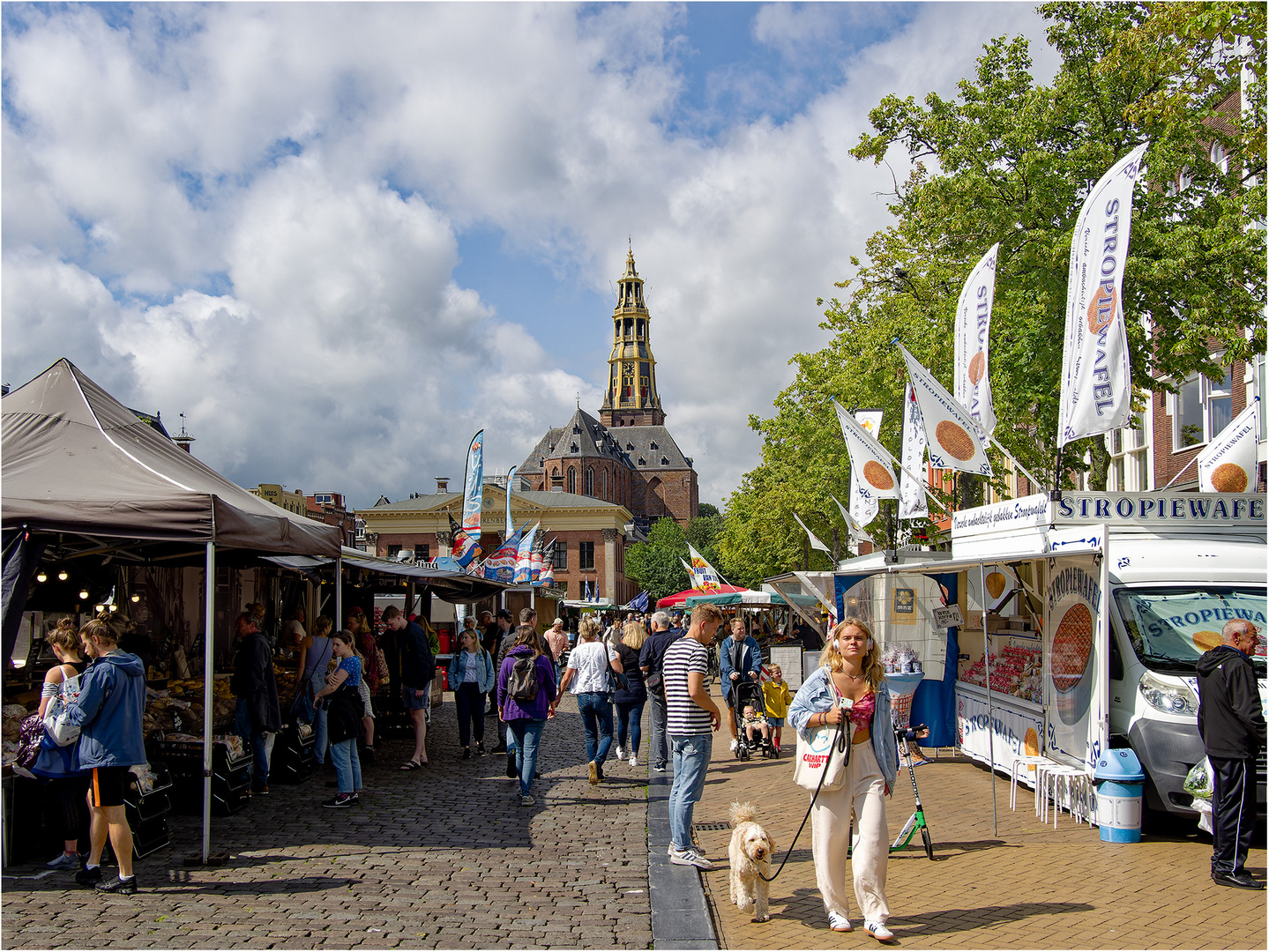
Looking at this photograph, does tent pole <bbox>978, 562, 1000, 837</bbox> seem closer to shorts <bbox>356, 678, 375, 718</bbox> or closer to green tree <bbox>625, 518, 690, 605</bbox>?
shorts <bbox>356, 678, 375, 718</bbox>

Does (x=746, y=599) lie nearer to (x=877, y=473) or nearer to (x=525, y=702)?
(x=877, y=473)

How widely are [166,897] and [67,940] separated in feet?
2.92

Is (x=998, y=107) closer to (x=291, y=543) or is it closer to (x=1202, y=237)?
(x=1202, y=237)

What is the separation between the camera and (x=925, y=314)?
21.2 m

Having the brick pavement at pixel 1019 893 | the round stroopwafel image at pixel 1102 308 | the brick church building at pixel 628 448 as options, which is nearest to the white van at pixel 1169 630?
the brick pavement at pixel 1019 893

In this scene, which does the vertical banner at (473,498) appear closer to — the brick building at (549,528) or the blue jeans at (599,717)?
the blue jeans at (599,717)

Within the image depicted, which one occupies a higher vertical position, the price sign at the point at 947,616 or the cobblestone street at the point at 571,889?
the price sign at the point at 947,616

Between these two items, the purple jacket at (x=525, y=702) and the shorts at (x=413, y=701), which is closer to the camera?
the purple jacket at (x=525, y=702)

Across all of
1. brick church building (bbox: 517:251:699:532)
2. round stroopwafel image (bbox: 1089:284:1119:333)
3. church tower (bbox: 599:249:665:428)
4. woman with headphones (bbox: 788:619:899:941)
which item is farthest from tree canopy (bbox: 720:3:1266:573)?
church tower (bbox: 599:249:665:428)

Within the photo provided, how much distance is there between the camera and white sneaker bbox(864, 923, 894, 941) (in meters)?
5.37

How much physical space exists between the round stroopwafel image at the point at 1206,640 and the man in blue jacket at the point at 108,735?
7.68m

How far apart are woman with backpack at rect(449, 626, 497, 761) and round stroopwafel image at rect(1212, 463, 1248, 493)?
8.32 meters

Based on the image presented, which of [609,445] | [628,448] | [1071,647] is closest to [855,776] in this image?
[1071,647]

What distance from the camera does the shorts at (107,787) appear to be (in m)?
6.12
